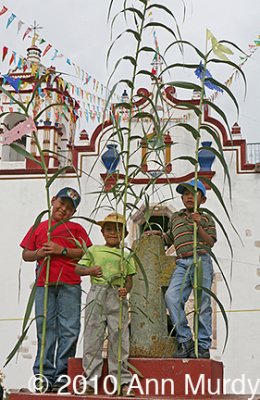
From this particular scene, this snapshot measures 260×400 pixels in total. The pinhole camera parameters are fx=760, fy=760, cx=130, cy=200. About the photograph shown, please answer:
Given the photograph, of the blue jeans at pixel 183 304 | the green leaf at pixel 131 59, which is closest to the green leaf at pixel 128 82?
the green leaf at pixel 131 59

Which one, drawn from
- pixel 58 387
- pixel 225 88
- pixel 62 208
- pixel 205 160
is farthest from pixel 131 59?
pixel 205 160

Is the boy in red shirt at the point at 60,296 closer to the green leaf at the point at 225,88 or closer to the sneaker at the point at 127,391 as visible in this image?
the sneaker at the point at 127,391

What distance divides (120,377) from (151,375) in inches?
14.7

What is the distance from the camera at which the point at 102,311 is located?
416cm

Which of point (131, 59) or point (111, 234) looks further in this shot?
point (111, 234)

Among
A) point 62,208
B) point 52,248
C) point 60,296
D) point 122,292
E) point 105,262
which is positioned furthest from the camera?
point 62,208

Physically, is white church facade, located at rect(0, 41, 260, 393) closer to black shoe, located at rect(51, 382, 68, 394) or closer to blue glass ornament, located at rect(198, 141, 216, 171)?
blue glass ornament, located at rect(198, 141, 216, 171)

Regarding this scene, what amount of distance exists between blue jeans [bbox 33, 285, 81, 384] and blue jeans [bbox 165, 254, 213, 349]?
584mm

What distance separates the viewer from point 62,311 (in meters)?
4.69

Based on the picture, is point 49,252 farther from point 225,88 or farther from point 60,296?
point 225,88

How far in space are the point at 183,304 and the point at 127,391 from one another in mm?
962

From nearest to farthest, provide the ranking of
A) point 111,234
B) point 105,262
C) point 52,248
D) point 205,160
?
point 105,262 → point 52,248 → point 111,234 → point 205,160

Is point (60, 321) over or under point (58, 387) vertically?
over

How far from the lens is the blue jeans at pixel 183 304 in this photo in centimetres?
461
